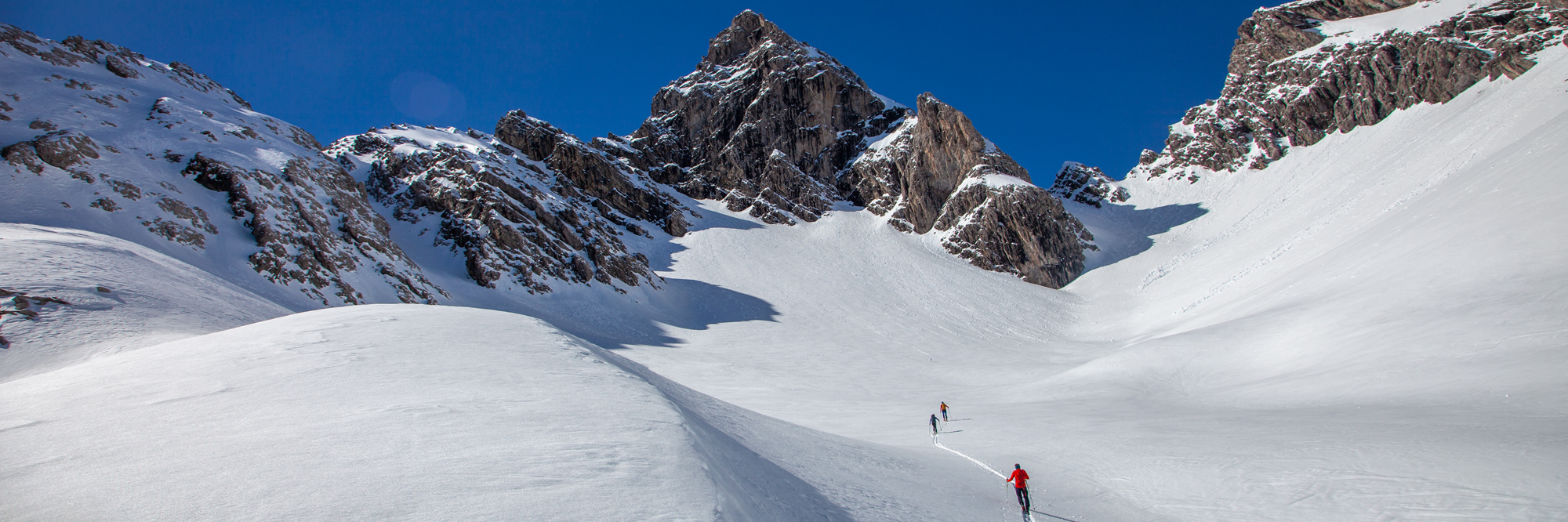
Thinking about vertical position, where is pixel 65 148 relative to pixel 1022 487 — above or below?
above

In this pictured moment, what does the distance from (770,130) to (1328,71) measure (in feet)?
244

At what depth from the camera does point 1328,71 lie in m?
75.4

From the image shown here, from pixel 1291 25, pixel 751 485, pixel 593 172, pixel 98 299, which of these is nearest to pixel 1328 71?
pixel 1291 25

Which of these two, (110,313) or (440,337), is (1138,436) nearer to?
(440,337)

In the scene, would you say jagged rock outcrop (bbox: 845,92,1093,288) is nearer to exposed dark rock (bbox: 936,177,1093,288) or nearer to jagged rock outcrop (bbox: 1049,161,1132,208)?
exposed dark rock (bbox: 936,177,1093,288)

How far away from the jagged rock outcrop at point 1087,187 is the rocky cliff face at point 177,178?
8577cm

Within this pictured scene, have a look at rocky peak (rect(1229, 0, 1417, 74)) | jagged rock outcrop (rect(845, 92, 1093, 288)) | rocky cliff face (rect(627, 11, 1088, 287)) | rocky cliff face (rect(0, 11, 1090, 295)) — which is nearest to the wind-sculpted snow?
rocky cliff face (rect(0, 11, 1090, 295))

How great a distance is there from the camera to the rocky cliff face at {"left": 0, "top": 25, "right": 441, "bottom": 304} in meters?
27.2

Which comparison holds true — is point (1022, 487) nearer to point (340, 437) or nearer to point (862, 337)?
point (340, 437)

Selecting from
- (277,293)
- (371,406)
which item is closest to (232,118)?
(277,293)

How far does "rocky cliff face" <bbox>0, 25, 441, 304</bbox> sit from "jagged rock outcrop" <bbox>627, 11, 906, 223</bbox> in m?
52.6

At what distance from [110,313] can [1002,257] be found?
7014 cm

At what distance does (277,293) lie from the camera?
96.0 feet

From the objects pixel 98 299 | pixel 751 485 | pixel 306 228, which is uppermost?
pixel 306 228
